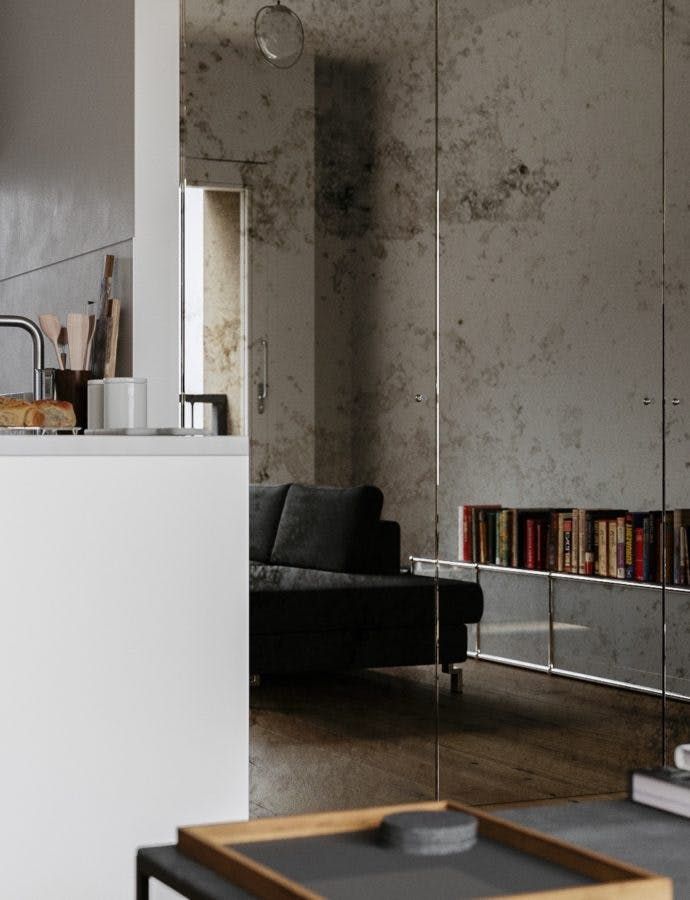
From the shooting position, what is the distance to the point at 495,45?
405 centimetres

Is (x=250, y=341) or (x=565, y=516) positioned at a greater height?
(x=250, y=341)

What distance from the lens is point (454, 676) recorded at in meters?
3.97

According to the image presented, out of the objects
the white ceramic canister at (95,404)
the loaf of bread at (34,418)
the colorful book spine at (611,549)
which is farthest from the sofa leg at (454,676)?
the loaf of bread at (34,418)

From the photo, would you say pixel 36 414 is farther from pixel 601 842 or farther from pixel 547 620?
pixel 547 620

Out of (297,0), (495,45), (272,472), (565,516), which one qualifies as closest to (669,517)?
(565,516)

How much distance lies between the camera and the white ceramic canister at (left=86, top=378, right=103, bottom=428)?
2771mm

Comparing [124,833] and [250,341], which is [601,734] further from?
[124,833]

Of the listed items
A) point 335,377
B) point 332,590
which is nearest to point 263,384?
point 335,377

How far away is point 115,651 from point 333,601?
4.66ft

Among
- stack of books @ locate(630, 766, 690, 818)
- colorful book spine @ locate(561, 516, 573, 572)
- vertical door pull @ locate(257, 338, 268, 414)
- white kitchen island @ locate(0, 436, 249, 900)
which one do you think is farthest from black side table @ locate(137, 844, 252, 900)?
colorful book spine @ locate(561, 516, 573, 572)

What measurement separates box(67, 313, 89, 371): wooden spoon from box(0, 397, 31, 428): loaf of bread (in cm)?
42

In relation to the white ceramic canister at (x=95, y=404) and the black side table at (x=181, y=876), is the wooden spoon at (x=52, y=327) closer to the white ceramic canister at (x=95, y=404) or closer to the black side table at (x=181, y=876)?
the white ceramic canister at (x=95, y=404)

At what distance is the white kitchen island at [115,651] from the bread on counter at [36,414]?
0.31 meters

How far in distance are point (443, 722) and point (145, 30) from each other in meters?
2.01
